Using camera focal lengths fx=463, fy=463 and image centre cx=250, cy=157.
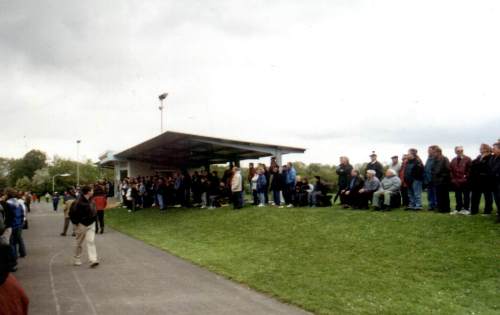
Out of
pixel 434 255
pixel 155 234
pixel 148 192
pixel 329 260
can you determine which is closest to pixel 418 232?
pixel 434 255

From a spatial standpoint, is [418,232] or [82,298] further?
[418,232]

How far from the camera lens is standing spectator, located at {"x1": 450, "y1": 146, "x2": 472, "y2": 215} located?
1270 cm

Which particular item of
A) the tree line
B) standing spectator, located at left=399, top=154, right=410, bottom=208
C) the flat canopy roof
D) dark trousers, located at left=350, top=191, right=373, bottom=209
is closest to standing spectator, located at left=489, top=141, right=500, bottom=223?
standing spectator, located at left=399, top=154, right=410, bottom=208

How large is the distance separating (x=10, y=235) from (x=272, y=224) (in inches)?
301

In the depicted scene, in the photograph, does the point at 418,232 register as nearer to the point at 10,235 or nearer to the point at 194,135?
the point at 10,235

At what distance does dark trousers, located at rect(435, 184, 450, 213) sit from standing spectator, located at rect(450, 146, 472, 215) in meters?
0.21

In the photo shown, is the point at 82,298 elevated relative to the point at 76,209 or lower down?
lower down

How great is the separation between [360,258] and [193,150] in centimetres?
1864

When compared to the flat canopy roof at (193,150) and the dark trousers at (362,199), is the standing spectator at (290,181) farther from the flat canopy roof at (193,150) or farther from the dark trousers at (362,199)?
the flat canopy roof at (193,150)

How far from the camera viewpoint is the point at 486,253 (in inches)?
363

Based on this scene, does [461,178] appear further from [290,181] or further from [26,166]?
[26,166]

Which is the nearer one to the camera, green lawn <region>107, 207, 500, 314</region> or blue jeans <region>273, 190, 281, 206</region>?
green lawn <region>107, 207, 500, 314</region>

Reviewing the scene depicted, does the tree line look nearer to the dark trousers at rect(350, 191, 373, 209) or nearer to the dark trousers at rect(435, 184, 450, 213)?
the dark trousers at rect(350, 191, 373, 209)

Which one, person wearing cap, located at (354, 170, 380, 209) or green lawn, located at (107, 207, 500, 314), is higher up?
person wearing cap, located at (354, 170, 380, 209)
